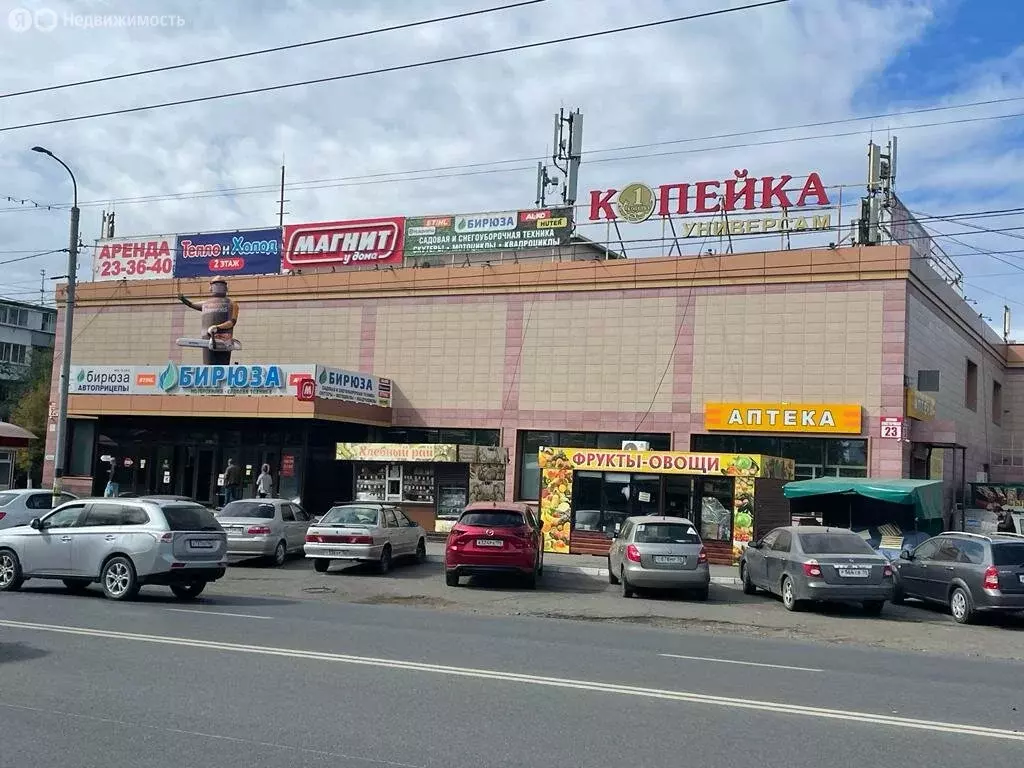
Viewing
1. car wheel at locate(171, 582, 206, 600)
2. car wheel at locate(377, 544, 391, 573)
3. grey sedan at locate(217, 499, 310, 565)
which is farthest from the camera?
grey sedan at locate(217, 499, 310, 565)

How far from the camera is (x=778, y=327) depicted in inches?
1133

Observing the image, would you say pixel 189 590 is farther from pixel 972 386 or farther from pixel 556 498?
pixel 972 386

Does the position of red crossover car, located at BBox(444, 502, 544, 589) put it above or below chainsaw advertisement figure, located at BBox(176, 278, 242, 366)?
below

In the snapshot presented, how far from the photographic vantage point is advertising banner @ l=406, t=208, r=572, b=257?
1267 inches

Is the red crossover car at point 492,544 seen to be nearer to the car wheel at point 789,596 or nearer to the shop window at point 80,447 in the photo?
the car wheel at point 789,596

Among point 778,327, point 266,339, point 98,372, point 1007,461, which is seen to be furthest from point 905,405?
point 98,372

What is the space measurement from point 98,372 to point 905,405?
80.5ft

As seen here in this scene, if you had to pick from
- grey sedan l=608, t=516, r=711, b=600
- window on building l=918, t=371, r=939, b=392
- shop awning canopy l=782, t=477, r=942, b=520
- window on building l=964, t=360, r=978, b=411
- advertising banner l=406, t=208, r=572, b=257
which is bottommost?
grey sedan l=608, t=516, r=711, b=600

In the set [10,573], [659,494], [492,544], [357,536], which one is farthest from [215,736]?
[659,494]

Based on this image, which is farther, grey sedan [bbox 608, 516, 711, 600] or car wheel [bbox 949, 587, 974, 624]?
grey sedan [bbox 608, 516, 711, 600]

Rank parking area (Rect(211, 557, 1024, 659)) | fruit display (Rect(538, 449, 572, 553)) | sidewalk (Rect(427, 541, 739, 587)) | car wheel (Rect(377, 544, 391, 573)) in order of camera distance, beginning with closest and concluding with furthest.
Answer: parking area (Rect(211, 557, 1024, 659)) < car wheel (Rect(377, 544, 391, 573)) < sidewalk (Rect(427, 541, 739, 587)) < fruit display (Rect(538, 449, 572, 553))

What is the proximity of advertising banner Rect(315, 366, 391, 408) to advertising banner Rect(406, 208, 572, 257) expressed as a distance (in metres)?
4.93

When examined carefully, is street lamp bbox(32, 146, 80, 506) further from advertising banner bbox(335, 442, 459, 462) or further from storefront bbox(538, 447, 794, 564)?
storefront bbox(538, 447, 794, 564)

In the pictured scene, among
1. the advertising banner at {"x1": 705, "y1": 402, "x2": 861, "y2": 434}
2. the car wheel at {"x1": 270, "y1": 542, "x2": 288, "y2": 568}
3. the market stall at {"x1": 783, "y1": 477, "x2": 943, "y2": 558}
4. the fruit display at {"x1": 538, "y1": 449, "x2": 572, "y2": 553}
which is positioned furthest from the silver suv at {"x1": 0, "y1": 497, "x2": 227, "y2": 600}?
the advertising banner at {"x1": 705, "y1": 402, "x2": 861, "y2": 434}
